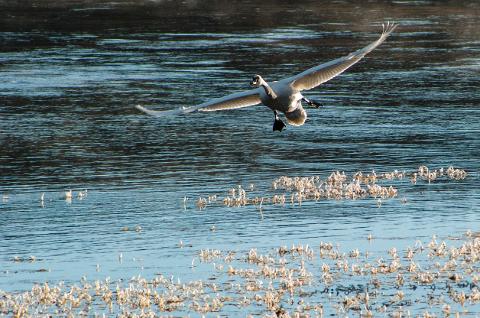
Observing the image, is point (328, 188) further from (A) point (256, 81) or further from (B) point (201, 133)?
(B) point (201, 133)

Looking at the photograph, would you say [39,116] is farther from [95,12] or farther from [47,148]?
[95,12]

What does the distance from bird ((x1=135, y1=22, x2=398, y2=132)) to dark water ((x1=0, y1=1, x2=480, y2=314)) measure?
240 cm

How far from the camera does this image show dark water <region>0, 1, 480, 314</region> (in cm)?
1936

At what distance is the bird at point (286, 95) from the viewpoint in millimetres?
15883

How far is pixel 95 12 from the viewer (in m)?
60.3

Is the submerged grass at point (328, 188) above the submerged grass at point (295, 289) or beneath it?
above

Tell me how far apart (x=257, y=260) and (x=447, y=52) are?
2826cm

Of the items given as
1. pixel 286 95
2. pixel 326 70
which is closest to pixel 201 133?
pixel 326 70

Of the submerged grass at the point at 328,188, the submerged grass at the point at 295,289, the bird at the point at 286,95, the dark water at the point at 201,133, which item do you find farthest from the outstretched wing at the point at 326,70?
the submerged grass at the point at 328,188

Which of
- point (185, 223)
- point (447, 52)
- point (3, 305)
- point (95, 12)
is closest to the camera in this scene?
point (3, 305)

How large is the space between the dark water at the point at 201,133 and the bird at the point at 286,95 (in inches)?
94.5

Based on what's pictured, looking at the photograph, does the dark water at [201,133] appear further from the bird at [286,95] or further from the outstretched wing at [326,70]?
the outstretched wing at [326,70]

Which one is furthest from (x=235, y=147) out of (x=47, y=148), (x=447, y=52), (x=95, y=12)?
(x=95, y=12)

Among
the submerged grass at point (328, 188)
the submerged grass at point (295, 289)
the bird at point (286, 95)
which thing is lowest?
the submerged grass at point (295, 289)
